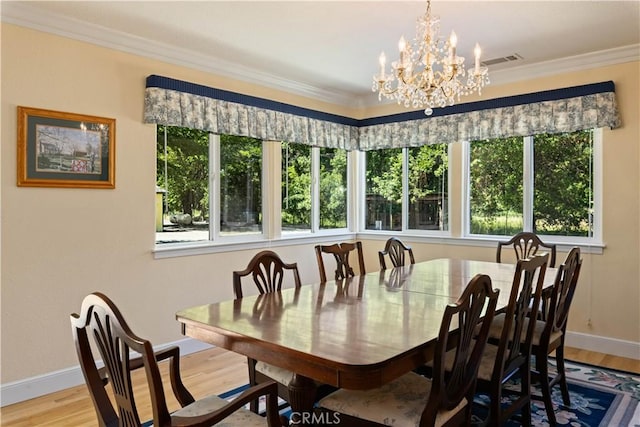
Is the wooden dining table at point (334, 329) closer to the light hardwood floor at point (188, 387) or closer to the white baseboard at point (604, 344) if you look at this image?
the light hardwood floor at point (188, 387)

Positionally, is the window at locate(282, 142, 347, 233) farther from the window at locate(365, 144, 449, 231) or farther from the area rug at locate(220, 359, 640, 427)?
the area rug at locate(220, 359, 640, 427)

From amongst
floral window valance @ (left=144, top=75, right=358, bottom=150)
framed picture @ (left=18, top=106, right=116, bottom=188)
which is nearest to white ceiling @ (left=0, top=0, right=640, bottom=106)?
floral window valance @ (left=144, top=75, right=358, bottom=150)

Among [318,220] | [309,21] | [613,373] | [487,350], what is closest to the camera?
[487,350]

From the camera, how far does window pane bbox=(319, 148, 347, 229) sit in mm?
5379

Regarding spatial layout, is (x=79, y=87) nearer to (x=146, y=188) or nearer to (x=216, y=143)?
(x=146, y=188)

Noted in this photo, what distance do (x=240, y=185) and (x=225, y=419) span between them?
292 centimetres

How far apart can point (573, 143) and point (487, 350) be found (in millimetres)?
2552

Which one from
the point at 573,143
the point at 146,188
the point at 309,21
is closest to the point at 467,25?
the point at 309,21

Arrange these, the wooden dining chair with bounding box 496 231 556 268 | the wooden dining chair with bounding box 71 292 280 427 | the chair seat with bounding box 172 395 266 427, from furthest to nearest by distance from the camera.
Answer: the wooden dining chair with bounding box 496 231 556 268, the chair seat with bounding box 172 395 266 427, the wooden dining chair with bounding box 71 292 280 427

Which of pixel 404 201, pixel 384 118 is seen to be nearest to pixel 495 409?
pixel 404 201

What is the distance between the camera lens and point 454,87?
2.70 meters

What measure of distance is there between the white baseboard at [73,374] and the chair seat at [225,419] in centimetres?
183

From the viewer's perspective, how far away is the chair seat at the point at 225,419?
5.64ft

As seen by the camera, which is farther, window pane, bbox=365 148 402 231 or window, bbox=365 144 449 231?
window pane, bbox=365 148 402 231
